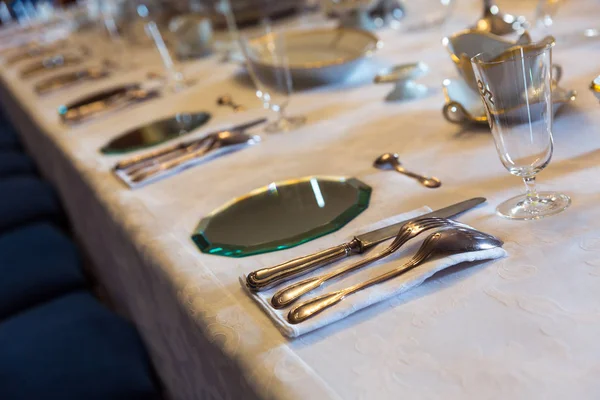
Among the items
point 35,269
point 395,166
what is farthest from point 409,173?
point 35,269

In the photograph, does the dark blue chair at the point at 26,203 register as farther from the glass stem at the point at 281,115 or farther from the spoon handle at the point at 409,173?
the spoon handle at the point at 409,173

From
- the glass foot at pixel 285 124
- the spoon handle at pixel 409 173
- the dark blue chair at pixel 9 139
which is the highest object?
the spoon handle at pixel 409 173

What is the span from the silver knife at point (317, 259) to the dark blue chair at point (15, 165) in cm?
176

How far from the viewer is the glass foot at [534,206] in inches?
24.1

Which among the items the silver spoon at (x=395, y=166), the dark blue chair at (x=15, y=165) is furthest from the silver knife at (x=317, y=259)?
the dark blue chair at (x=15, y=165)

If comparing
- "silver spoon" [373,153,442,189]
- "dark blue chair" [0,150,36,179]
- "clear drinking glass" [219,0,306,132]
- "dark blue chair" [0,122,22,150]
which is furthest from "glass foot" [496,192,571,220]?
"dark blue chair" [0,122,22,150]

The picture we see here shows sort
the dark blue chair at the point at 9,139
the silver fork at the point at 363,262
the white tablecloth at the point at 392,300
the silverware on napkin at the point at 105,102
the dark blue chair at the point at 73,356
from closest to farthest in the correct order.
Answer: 1. the white tablecloth at the point at 392,300
2. the silver fork at the point at 363,262
3. the dark blue chair at the point at 73,356
4. the silverware on napkin at the point at 105,102
5. the dark blue chair at the point at 9,139

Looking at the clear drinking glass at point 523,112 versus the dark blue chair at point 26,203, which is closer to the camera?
the clear drinking glass at point 523,112

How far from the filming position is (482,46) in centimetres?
92

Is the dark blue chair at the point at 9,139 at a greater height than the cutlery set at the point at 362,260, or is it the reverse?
the cutlery set at the point at 362,260

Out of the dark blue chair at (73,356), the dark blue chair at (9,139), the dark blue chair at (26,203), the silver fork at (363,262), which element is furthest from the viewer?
the dark blue chair at (9,139)

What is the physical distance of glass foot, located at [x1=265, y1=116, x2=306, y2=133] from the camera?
1.08 metres

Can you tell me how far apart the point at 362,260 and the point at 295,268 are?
6 cm

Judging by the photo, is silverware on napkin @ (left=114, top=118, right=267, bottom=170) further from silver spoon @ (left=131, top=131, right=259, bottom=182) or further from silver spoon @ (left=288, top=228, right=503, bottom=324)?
silver spoon @ (left=288, top=228, right=503, bottom=324)
